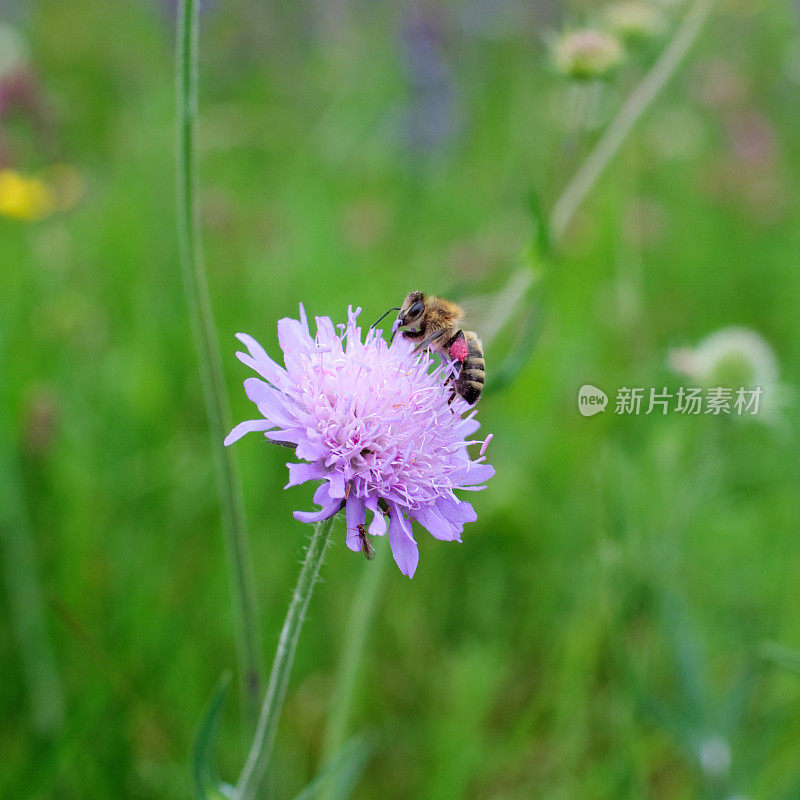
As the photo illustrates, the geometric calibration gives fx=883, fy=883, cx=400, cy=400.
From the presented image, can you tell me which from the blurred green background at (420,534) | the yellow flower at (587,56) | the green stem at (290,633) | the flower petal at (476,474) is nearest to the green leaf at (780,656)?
the blurred green background at (420,534)

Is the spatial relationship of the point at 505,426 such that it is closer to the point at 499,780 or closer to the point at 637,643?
the point at 637,643

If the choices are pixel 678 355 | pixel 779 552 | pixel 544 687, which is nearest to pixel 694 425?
pixel 779 552

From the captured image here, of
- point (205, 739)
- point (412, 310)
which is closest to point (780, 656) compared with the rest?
point (412, 310)

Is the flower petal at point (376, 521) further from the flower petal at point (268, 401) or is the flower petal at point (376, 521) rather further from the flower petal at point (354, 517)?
the flower petal at point (268, 401)

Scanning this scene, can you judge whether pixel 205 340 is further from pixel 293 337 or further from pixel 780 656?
pixel 780 656

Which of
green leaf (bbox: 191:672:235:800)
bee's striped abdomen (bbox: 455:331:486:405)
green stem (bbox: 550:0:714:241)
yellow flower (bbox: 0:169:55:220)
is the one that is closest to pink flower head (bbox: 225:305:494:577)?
bee's striped abdomen (bbox: 455:331:486:405)

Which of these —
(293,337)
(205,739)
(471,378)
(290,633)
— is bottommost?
(205,739)
